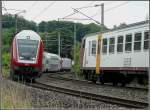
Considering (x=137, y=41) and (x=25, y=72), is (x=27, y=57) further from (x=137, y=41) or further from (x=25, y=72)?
(x=137, y=41)

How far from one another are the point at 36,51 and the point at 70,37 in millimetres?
45048

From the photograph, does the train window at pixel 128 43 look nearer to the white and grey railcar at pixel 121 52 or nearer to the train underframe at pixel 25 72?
the white and grey railcar at pixel 121 52

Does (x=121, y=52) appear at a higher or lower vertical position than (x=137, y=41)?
lower

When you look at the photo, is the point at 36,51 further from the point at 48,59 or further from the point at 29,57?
the point at 48,59

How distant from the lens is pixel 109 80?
29078 millimetres

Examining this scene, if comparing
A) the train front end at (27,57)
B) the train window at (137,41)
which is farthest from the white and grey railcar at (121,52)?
the train front end at (27,57)

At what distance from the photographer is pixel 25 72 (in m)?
31.1

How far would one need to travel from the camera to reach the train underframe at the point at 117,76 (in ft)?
79.0

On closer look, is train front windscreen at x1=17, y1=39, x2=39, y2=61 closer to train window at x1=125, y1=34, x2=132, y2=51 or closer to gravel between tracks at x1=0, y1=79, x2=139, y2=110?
train window at x1=125, y1=34, x2=132, y2=51

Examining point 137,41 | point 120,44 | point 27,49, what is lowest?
point 27,49

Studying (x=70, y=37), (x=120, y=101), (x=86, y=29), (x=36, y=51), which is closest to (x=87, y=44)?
(x=36, y=51)

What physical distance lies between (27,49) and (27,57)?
0.55 m

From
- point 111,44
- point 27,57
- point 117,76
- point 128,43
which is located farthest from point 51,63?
point 128,43

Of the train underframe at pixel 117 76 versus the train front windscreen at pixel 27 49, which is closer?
the train underframe at pixel 117 76
